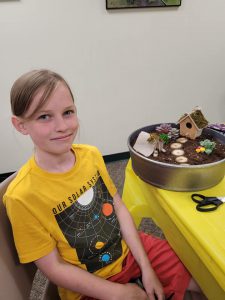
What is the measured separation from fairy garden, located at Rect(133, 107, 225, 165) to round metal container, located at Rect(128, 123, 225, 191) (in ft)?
0.16

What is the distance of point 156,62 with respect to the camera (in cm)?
198

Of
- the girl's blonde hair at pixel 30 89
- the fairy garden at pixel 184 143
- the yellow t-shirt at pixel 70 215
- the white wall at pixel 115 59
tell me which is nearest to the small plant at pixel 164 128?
the fairy garden at pixel 184 143

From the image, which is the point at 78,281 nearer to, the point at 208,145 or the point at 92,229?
the point at 92,229

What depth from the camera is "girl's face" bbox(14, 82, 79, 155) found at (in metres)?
0.60

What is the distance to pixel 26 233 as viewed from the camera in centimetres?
58

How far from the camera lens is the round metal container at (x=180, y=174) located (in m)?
0.61

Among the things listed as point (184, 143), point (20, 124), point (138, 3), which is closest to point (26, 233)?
point (20, 124)

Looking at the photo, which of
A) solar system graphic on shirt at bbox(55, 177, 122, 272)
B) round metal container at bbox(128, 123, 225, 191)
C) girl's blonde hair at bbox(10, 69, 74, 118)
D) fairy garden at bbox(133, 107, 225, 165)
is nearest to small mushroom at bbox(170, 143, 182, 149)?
fairy garden at bbox(133, 107, 225, 165)

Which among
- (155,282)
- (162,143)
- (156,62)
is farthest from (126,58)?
(155,282)

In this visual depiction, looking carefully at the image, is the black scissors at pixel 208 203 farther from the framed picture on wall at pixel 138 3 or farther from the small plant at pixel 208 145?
the framed picture on wall at pixel 138 3

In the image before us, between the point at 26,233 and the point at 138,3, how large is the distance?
170cm

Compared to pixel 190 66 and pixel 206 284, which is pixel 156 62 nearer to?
pixel 190 66

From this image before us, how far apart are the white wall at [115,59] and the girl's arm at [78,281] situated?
144 cm

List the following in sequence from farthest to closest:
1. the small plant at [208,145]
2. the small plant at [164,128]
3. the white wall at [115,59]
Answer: the white wall at [115,59], the small plant at [164,128], the small plant at [208,145]
